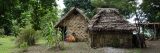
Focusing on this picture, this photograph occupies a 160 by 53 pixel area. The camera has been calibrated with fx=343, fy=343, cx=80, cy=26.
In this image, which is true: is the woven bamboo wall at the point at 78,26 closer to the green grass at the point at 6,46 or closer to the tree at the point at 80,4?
the green grass at the point at 6,46

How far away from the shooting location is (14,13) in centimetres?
987

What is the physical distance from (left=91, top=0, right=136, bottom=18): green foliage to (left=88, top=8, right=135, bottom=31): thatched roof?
1409 cm

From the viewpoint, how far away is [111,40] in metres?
23.7

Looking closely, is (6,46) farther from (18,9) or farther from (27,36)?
(18,9)

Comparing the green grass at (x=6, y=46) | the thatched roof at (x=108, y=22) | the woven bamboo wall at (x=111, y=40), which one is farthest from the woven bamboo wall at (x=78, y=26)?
the woven bamboo wall at (x=111, y=40)

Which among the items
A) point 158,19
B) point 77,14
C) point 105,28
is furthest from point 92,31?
point 158,19

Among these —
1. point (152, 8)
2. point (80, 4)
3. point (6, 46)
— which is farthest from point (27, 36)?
point (80, 4)

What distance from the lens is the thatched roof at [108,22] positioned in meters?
23.2

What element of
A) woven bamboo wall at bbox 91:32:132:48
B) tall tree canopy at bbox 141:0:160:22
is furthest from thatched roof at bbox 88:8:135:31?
tall tree canopy at bbox 141:0:160:22

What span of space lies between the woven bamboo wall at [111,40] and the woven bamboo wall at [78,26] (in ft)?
22.2

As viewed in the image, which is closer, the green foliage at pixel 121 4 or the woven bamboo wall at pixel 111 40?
the woven bamboo wall at pixel 111 40

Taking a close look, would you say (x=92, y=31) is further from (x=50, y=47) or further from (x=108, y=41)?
(x=50, y=47)

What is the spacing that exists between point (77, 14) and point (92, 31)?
26.2ft

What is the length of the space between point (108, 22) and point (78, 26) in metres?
7.69
